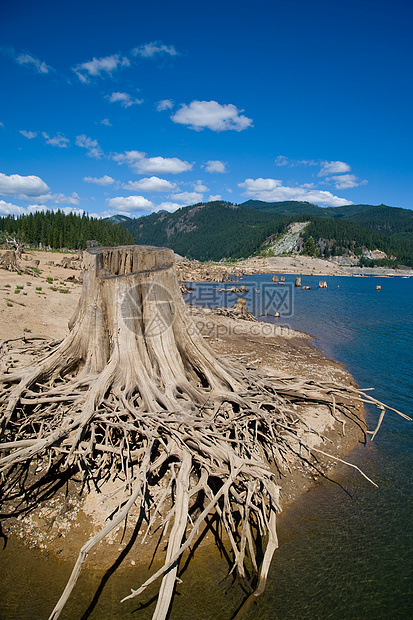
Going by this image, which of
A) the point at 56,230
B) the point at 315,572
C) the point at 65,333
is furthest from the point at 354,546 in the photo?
the point at 56,230

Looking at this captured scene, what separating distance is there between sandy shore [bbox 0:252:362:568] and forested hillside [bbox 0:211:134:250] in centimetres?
8027

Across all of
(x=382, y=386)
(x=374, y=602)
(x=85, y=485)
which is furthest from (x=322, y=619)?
(x=382, y=386)

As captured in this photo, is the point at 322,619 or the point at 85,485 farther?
the point at 85,485

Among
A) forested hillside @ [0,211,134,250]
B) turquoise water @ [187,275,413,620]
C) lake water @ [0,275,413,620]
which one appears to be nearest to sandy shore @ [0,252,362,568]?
lake water @ [0,275,413,620]

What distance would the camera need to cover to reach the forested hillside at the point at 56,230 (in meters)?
103

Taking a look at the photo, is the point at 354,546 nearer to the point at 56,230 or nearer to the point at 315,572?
the point at 315,572

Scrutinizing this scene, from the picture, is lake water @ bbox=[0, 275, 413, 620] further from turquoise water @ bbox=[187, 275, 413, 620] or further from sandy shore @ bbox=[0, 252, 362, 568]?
sandy shore @ bbox=[0, 252, 362, 568]

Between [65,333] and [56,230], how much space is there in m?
98.4

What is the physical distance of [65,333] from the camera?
16.2 metres

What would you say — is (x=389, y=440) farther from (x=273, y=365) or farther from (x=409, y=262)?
(x=409, y=262)

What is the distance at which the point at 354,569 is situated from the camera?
213 inches

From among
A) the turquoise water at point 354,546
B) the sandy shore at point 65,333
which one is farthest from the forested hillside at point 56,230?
the turquoise water at point 354,546

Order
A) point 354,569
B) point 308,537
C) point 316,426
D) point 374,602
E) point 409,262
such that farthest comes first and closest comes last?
point 409,262 < point 316,426 < point 308,537 < point 354,569 < point 374,602

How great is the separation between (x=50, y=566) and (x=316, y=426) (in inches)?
264
